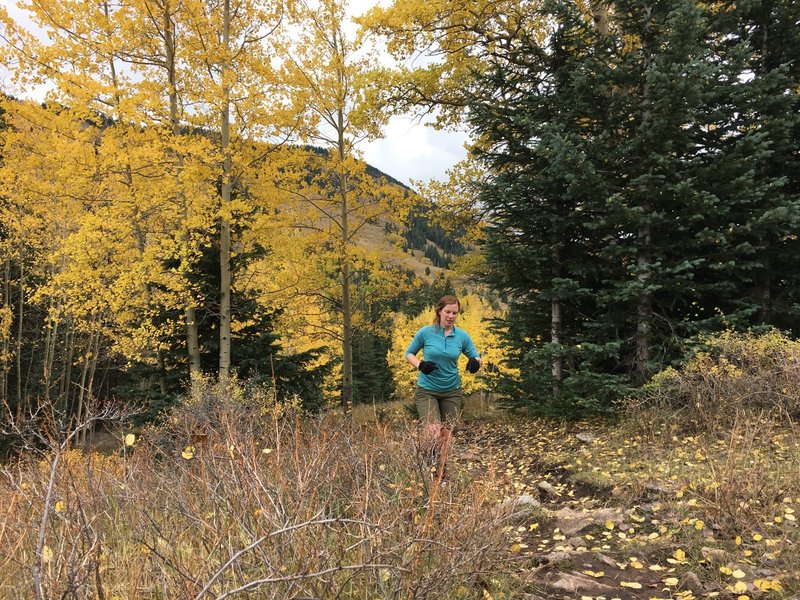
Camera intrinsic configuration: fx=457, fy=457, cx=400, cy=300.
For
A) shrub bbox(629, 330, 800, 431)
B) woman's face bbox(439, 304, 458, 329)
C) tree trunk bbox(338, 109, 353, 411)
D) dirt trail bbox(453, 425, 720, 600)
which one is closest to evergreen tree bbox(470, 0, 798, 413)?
shrub bbox(629, 330, 800, 431)

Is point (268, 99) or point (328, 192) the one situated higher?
point (268, 99)

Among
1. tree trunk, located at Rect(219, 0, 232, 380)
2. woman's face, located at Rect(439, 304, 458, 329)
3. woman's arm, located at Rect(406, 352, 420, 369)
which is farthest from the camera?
tree trunk, located at Rect(219, 0, 232, 380)

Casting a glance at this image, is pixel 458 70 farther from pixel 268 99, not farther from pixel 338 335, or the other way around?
pixel 338 335

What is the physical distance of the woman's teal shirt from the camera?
4473mm

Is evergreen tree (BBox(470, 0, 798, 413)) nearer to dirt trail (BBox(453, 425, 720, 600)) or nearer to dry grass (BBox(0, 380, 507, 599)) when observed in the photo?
dirt trail (BBox(453, 425, 720, 600))

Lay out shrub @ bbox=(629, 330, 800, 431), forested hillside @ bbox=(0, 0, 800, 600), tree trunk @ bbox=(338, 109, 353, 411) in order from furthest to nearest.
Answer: tree trunk @ bbox=(338, 109, 353, 411), shrub @ bbox=(629, 330, 800, 431), forested hillside @ bbox=(0, 0, 800, 600)

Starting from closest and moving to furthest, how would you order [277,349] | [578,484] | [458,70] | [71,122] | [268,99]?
[578,484], [71,122], [268,99], [458,70], [277,349]

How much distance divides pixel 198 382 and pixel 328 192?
6239 mm

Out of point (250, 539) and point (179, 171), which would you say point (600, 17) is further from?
point (250, 539)

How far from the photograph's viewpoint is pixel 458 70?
9.56 meters

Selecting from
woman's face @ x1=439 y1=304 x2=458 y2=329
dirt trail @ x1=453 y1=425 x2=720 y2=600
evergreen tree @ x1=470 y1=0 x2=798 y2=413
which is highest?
evergreen tree @ x1=470 y1=0 x2=798 y2=413

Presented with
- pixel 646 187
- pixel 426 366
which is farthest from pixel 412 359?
pixel 646 187

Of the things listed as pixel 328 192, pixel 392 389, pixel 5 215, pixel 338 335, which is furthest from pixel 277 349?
pixel 392 389

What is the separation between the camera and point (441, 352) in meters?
4.47
